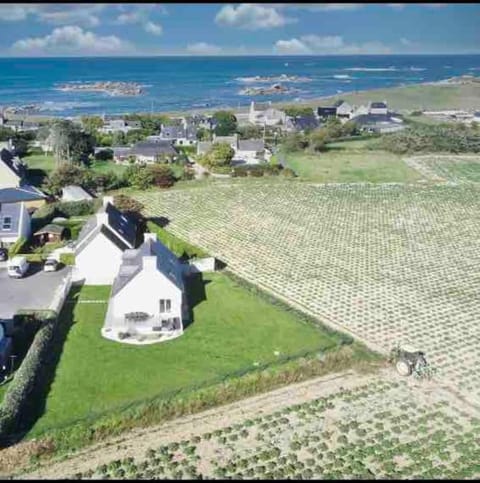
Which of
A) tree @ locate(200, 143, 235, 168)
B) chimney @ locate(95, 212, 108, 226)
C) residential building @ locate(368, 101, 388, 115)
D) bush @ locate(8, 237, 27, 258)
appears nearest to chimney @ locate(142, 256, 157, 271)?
chimney @ locate(95, 212, 108, 226)

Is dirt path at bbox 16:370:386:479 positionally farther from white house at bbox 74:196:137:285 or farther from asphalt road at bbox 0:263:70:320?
white house at bbox 74:196:137:285

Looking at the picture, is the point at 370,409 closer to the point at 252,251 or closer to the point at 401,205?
the point at 252,251

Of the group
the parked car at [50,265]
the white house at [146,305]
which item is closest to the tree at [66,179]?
the parked car at [50,265]

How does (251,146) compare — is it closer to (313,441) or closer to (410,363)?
(410,363)

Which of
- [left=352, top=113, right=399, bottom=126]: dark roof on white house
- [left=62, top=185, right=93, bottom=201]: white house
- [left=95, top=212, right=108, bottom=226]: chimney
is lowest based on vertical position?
[left=62, top=185, right=93, bottom=201]: white house

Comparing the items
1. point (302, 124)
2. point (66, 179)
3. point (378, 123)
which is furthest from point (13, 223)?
point (378, 123)

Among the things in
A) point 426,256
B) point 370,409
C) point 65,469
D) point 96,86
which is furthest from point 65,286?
point 96,86

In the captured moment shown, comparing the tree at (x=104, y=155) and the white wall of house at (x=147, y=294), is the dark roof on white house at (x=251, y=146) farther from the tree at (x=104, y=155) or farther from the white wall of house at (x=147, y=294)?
the white wall of house at (x=147, y=294)
